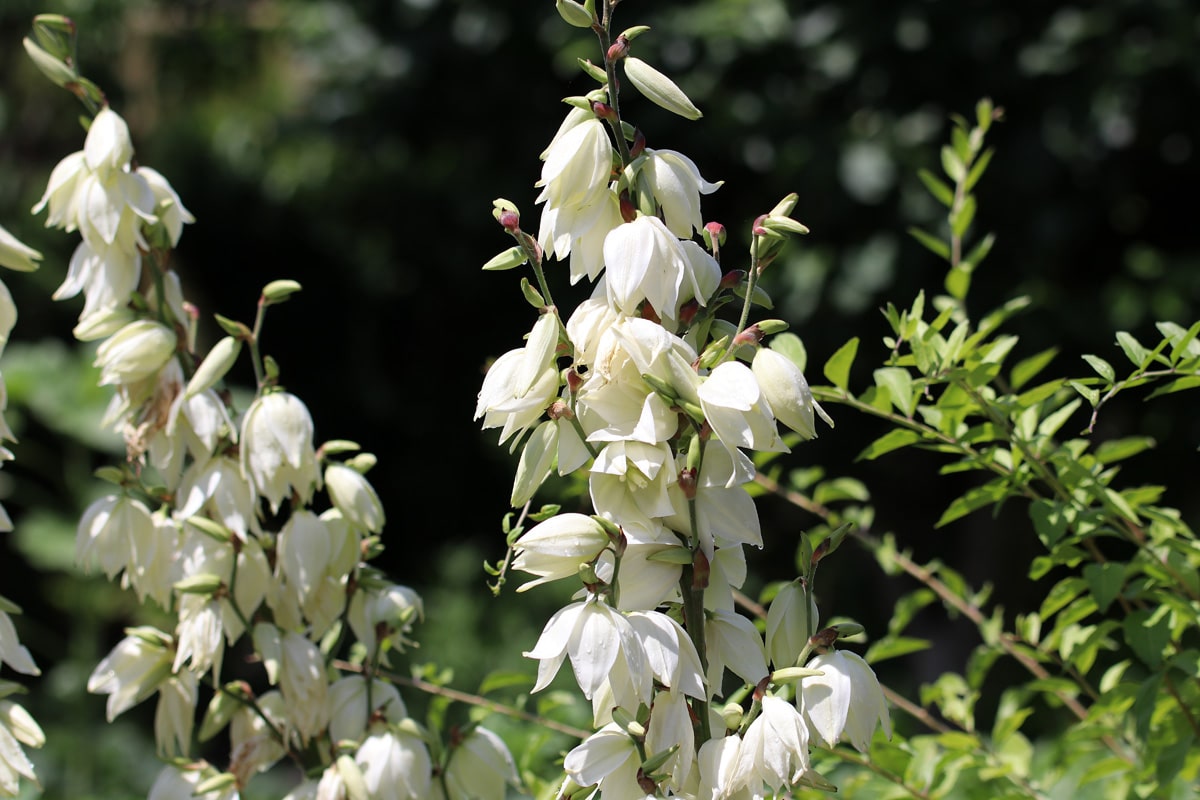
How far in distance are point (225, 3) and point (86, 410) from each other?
1935 mm

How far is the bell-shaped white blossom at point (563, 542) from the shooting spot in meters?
0.54

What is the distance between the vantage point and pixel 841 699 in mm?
539

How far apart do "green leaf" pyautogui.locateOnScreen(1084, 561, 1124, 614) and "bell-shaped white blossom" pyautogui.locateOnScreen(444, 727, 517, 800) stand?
0.39 metres

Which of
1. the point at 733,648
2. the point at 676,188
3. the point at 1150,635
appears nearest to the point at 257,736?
the point at 733,648

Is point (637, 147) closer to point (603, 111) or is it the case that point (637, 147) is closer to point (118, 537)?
point (603, 111)

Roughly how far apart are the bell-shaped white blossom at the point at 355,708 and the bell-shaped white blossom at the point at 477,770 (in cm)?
5

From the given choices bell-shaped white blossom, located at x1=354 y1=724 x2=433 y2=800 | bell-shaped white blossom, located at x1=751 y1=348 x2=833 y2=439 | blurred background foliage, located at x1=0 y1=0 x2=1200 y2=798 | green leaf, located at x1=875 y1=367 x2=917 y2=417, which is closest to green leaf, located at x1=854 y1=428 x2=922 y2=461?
green leaf, located at x1=875 y1=367 x2=917 y2=417

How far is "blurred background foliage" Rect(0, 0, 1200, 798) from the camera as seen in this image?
249 cm

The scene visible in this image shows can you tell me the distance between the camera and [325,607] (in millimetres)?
782

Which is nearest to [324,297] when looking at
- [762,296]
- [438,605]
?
[438,605]

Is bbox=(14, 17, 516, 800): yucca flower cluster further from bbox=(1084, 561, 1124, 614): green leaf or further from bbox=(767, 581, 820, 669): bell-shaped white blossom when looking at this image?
bbox=(1084, 561, 1124, 614): green leaf

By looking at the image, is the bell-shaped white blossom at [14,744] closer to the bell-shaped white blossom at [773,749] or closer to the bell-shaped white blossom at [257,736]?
the bell-shaped white blossom at [257,736]

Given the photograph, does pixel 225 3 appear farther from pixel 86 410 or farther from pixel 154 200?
pixel 154 200

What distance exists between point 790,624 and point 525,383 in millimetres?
182
